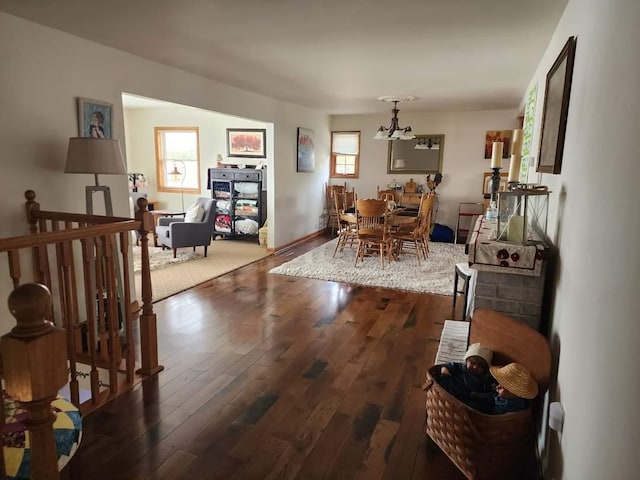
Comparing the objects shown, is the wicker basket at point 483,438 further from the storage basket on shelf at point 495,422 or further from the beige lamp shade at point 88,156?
the beige lamp shade at point 88,156

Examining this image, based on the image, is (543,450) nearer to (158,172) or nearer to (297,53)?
(297,53)

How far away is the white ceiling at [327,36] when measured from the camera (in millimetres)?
2465

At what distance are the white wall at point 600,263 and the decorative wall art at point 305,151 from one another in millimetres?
5204

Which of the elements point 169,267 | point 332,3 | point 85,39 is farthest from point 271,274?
point 332,3

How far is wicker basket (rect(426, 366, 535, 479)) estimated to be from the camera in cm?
167

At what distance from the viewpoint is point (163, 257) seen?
5883 mm

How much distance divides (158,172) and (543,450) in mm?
7948

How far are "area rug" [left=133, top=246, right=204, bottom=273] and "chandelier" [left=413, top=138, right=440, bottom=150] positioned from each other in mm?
4328

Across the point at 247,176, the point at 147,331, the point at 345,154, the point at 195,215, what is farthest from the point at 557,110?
the point at 345,154

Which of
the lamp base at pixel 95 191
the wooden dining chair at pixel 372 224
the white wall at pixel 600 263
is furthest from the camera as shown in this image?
the wooden dining chair at pixel 372 224

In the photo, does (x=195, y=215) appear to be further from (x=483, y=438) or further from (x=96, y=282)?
(x=483, y=438)

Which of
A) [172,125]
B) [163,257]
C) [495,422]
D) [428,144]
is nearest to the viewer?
[495,422]

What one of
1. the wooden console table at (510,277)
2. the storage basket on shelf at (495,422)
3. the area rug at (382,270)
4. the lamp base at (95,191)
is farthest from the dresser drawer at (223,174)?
the storage basket on shelf at (495,422)

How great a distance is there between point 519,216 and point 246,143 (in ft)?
20.3
